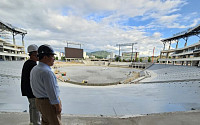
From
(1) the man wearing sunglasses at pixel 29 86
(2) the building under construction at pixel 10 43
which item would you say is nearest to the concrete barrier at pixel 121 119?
(1) the man wearing sunglasses at pixel 29 86

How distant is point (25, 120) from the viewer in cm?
201

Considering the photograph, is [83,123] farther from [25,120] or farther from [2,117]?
[2,117]

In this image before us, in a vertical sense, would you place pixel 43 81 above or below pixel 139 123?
above

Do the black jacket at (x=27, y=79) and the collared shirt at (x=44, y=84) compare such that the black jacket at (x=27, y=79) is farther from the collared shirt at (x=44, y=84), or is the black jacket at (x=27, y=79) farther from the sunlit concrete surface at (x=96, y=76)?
the sunlit concrete surface at (x=96, y=76)

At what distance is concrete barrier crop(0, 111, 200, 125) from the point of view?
6.26ft

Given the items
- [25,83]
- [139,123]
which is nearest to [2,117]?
[25,83]

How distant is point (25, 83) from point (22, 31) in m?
53.9

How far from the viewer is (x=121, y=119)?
6.66ft

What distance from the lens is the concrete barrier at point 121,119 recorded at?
1908mm

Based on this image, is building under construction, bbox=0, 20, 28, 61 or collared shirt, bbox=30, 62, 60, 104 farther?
building under construction, bbox=0, 20, 28, 61

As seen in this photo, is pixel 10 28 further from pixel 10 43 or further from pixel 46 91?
pixel 46 91

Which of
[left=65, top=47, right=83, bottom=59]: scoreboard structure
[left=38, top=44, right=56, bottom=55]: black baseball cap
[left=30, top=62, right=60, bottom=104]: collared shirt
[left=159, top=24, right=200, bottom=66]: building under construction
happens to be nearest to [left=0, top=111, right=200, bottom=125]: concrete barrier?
[left=30, top=62, right=60, bottom=104]: collared shirt

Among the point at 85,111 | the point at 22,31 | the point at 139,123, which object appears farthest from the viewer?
the point at 22,31

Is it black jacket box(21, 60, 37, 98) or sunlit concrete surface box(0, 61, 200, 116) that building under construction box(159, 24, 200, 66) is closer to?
sunlit concrete surface box(0, 61, 200, 116)
